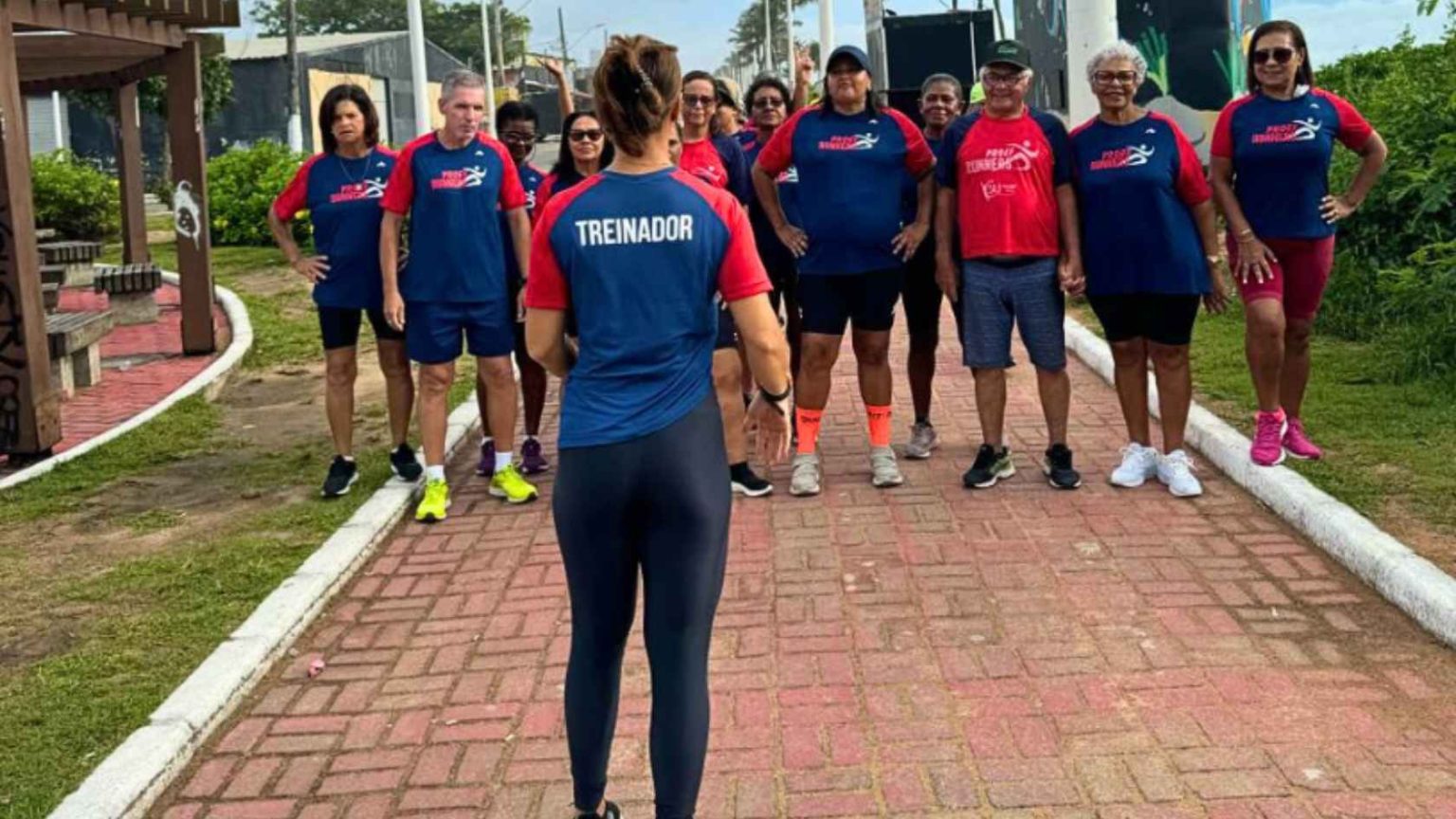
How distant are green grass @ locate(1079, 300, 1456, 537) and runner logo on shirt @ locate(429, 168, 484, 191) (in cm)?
390

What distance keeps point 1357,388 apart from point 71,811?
7.06 m

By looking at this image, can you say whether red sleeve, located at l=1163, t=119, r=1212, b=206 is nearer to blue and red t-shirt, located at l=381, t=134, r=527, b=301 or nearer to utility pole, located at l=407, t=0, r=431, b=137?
blue and red t-shirt, located at l=381, t=134, r=527, b=301

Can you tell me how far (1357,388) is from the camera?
8.24 metres

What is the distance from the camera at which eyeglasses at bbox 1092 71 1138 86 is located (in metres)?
6.13

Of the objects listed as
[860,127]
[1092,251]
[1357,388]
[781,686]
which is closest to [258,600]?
[781,686]

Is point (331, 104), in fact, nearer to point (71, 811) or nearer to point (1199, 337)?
point (71, 811)

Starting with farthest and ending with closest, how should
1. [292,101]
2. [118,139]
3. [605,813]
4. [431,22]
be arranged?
[431,22] → [292,101] → [118,139] → [605,813]

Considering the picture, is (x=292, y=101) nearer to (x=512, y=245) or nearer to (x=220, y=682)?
(x=512, y=245)

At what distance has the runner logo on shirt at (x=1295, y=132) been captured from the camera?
6.29 m

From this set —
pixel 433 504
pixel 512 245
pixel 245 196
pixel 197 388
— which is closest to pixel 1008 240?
pixel 512 245

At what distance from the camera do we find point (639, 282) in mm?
3215

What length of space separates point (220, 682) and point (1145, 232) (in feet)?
13.6

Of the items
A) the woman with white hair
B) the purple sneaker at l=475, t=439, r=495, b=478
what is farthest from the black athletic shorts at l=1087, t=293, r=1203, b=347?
the purple sneaker at l=475, t=439, r=495, b=478

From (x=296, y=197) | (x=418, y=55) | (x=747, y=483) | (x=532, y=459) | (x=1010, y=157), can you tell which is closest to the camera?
(x=1010, y=157)
